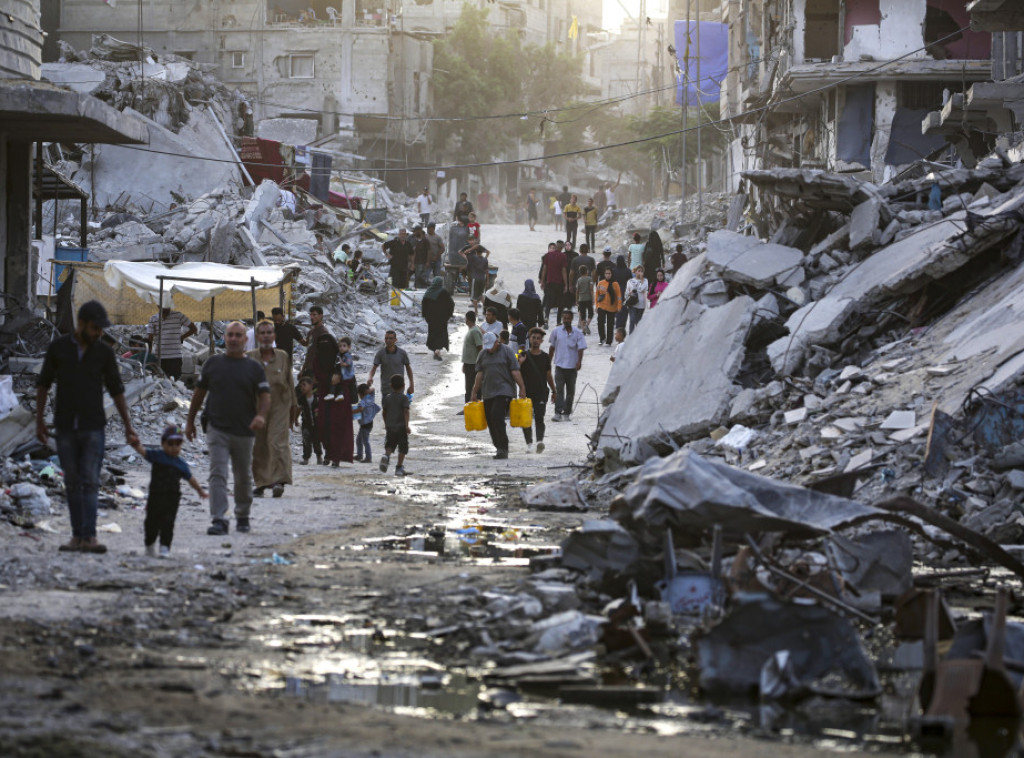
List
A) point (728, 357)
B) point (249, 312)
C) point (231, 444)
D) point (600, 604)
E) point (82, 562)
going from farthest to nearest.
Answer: point (249, 312) < point (728, 357) < point (231, 444) < point (82, 562) < point (600, 604)

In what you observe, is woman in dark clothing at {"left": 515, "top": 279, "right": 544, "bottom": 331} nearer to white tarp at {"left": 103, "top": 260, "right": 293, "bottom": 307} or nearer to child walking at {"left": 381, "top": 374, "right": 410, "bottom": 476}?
white tarp at {"left": 103, "top": 260, "right": 293, "bottom": 307}

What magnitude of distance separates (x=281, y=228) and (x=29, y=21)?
1723 cm

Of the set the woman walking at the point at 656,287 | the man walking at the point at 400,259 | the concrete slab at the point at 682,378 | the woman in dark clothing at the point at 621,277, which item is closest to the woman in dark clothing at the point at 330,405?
the concrete slab at the point at 682,378

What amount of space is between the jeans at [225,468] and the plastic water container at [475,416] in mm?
6016

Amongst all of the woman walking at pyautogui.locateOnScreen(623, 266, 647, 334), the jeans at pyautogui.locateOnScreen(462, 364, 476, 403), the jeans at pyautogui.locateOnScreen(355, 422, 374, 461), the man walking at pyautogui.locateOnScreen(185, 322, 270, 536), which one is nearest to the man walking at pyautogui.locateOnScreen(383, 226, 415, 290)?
the woman walking at pyautogui.locateOnScreen(623, 266, 647, 334)

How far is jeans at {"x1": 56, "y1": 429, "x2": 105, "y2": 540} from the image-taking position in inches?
315

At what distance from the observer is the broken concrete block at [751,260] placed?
13.7m

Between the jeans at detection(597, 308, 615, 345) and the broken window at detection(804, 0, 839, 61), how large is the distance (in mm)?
12176

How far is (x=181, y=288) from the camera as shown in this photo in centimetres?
1800

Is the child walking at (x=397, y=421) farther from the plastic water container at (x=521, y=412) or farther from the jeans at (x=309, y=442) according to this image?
the plastic water container at (x=521, y=412)

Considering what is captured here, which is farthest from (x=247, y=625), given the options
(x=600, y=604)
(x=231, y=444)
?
(x=231, y=444)

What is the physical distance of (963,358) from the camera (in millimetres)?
10977

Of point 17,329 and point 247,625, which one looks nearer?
point 247,625

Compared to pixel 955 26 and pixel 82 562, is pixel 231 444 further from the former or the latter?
pixel 955 26
